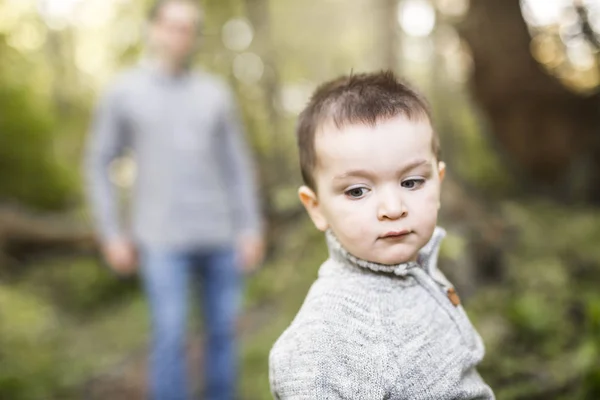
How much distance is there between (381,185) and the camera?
4.91ft

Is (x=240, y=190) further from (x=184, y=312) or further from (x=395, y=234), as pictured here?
(x=395, y=234)

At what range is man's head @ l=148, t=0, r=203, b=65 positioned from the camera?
3.64 m

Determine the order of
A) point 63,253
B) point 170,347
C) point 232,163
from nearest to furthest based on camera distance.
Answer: point 170,347 < point 232,163 < point 63,253

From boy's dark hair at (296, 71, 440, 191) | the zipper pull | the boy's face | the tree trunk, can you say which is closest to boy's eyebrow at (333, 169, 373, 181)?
the boy's face

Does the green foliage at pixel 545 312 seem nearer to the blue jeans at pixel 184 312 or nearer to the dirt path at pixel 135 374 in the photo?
the blue jeans at pixel 184 312

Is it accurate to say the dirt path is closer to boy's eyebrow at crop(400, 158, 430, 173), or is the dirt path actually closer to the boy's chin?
the boy's chin

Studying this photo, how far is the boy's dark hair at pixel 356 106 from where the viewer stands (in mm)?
1502

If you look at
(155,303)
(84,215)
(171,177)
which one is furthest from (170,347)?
(84,215)

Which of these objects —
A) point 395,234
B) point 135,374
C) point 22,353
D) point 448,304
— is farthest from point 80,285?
point 395,234

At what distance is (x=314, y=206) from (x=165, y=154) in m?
2.22

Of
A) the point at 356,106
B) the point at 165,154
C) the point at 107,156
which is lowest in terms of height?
the point at 356,106

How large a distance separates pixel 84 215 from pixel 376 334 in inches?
277

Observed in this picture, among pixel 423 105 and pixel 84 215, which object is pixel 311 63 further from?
pixel 423 105

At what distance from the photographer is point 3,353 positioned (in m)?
→ 4.80
